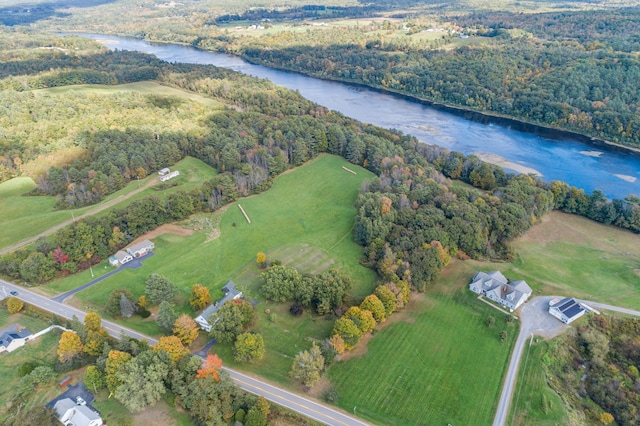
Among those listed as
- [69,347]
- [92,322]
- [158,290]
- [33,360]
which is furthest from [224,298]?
[33,360]

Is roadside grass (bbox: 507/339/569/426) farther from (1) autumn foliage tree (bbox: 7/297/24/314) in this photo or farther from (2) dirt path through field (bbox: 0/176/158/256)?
(2) dirt path through field (bbox: 0/176/158/256)

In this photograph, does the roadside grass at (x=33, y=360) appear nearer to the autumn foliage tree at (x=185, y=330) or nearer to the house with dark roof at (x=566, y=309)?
the autumn foliage tree at (x=185, y=330)

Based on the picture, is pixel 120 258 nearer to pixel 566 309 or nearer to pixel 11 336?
pixel 11 336

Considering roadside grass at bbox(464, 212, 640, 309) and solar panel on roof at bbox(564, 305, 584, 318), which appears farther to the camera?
roadside grass at bbox(464, 212, 640, 309)

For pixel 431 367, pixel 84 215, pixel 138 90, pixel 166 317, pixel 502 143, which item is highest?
pixel 138 90

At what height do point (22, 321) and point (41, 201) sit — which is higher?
point (41, 201)

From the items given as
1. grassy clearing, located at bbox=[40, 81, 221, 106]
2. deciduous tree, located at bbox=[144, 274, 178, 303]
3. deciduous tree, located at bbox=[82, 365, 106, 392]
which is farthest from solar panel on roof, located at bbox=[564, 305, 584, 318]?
grassy clearing, located at bbox=[40, 81, 221, 106]

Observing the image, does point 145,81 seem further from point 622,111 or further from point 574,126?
point 622,111
